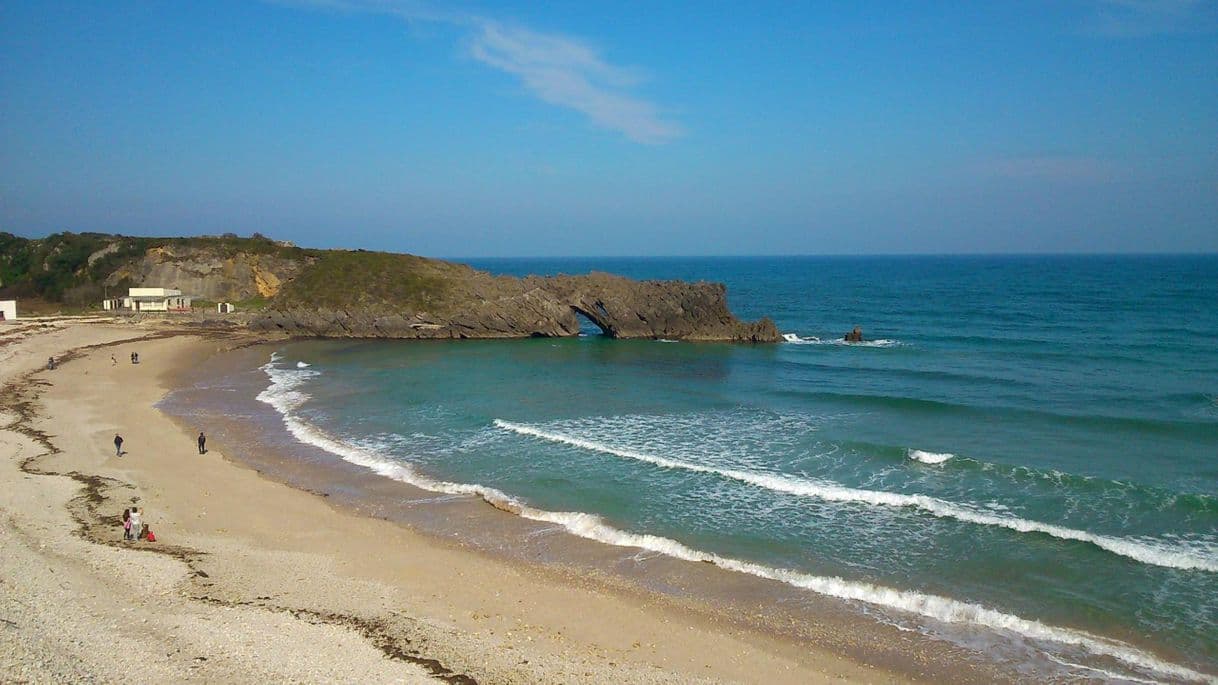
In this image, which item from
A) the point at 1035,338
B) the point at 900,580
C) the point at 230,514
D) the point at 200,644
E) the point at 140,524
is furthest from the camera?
the point at 1035,338

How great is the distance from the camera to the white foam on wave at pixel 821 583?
13443mm

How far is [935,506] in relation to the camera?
2034 centimetres

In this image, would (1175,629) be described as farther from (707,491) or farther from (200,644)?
(200,644)

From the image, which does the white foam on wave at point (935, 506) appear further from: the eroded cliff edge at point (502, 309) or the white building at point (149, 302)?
the white building at point (149, 302)

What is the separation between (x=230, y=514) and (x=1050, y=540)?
67.3ft

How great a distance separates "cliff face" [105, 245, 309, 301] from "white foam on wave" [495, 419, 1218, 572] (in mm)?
61197

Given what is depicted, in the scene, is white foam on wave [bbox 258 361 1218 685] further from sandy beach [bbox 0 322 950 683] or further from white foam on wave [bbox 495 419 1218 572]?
white foam on wave [bbox 495 419 1218 572]

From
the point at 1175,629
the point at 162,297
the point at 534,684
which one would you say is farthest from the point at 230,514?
the point at 162,297

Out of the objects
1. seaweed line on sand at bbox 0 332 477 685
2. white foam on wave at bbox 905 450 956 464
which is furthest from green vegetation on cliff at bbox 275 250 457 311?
white foam on wave at bbox 905 450 956 464

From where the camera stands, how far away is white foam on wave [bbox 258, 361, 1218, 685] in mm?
13443

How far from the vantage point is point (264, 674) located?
1174cm

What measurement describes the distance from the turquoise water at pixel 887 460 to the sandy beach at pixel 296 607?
10.5 feet

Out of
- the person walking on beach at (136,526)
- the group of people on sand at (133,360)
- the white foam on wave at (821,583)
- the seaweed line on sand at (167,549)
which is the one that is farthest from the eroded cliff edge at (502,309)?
the person walking on beach at (136,526)

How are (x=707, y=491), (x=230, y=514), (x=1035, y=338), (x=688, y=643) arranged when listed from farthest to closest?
1. (x=1035, y=338)
2. (x=707, y=491)
3. (x=230, y=514)
4. (x=688, y=643)
